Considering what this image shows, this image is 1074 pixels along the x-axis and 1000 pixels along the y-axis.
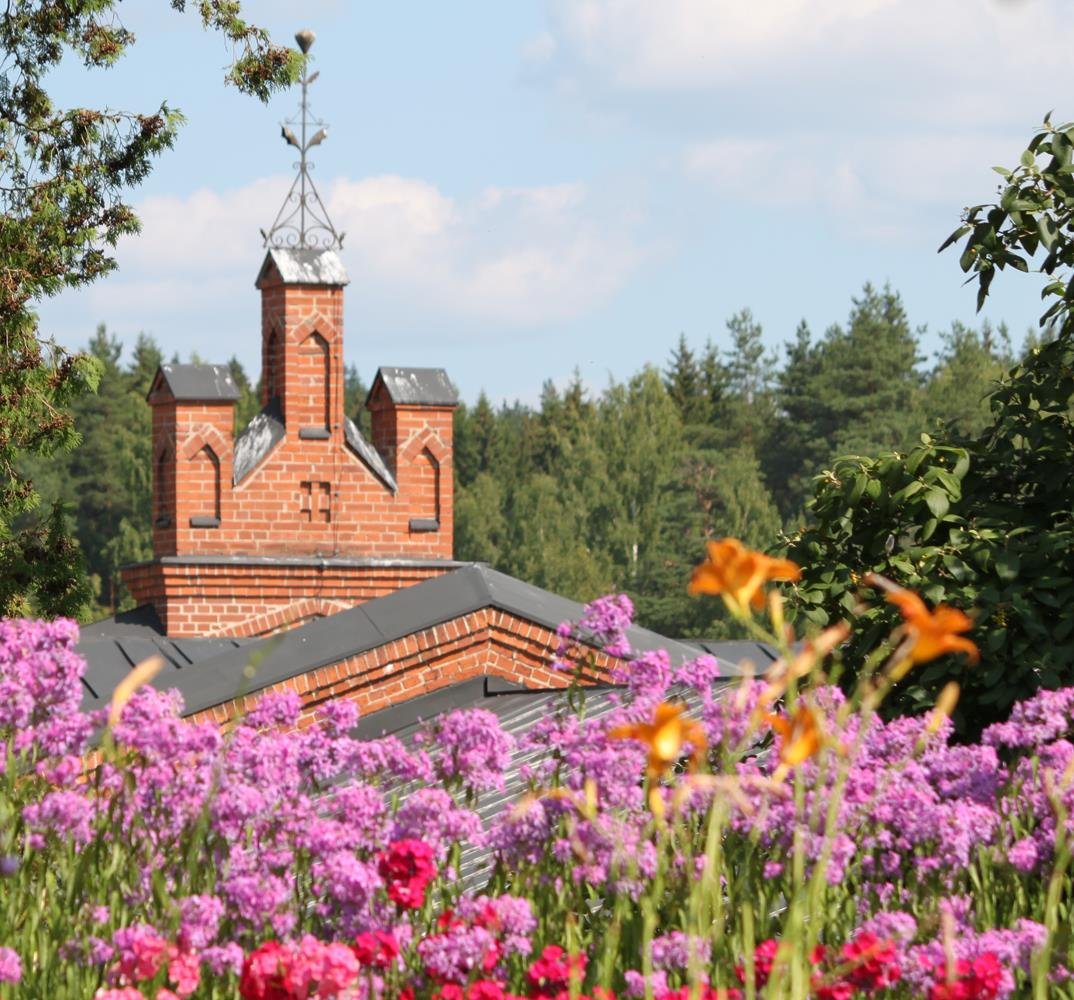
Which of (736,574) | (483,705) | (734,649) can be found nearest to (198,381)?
(734,649)

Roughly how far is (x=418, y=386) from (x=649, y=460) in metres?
63.6

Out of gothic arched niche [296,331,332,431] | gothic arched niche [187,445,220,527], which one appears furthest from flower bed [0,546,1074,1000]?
gothic arched niche [296,331,332,431]

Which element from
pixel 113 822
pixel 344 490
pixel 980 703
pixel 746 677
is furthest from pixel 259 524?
pixel 746 677

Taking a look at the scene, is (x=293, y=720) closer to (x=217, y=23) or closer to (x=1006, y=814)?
(x=1006, y=814)

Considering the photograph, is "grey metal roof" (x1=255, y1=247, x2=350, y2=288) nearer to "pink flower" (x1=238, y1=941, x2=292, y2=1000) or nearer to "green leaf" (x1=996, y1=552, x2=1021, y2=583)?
"green leaf" (x1=996, y1=552, x2=1021, y2=583)

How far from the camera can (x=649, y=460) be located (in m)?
84.8

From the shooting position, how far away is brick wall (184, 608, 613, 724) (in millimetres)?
11375

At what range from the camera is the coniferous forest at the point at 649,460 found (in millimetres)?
80250

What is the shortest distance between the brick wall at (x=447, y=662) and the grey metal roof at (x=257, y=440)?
1003 centimetres

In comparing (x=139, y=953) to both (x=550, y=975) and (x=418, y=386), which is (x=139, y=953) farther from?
(x=418, y=386)

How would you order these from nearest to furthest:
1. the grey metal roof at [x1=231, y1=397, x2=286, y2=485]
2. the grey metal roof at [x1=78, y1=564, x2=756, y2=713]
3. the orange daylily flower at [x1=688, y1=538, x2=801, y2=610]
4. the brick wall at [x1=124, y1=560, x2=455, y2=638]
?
the orange daylily flower at [x1=688, y1=538, x2=801, y2=610] → the grey metal roof at [x1=78, y1=564, x2=756, y2=713] → the brick wall at [x1=124, y1=560, x2=455, y2=638] → the grey metal roof at [x1=231, y1=397, x2=286, y2=485]

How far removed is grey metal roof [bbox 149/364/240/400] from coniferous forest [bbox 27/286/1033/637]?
50.9 metres

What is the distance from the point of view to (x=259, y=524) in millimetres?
21109

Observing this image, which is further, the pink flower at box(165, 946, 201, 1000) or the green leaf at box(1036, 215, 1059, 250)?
the green leaf at box(1036, 215, 1059, 250)
